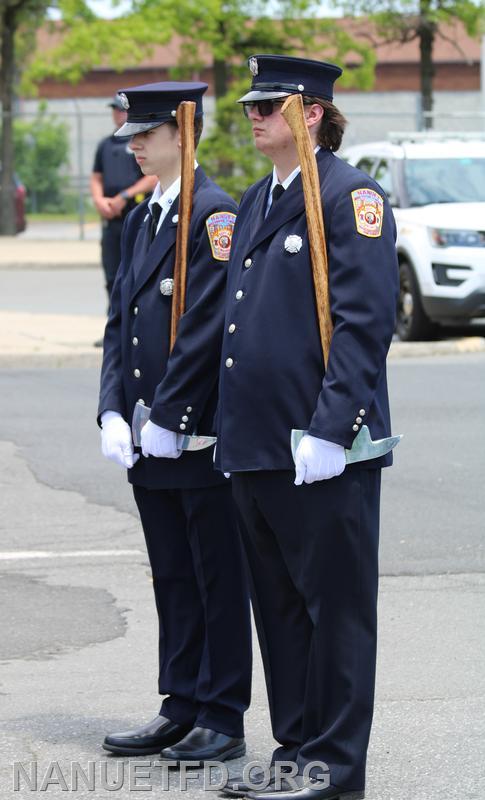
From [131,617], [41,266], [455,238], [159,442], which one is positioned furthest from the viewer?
[41,266]

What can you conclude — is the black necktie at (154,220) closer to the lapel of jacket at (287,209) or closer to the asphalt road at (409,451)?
the lapel of jacket at (287,209)

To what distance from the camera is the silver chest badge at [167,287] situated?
4.35 m

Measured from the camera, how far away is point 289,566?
156 inches

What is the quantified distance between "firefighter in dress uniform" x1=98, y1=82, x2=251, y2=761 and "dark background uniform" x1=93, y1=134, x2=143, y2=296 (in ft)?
24.6

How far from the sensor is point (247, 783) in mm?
4156

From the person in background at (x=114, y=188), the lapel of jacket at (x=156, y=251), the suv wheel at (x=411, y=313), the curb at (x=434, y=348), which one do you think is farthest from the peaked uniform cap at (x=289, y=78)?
the suv wheel at (x=411, y=313)

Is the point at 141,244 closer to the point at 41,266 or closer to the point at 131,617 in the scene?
the point at 131,617

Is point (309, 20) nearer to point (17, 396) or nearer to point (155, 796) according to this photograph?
point (17, 396)

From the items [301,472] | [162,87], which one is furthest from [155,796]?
[162,87]

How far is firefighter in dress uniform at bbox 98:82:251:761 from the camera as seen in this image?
4258 mm

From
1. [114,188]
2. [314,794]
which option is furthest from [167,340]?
[114,188]

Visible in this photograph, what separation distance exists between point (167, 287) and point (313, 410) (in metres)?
0.71

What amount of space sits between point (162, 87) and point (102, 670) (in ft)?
6.80

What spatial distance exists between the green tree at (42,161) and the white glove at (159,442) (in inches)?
1556
